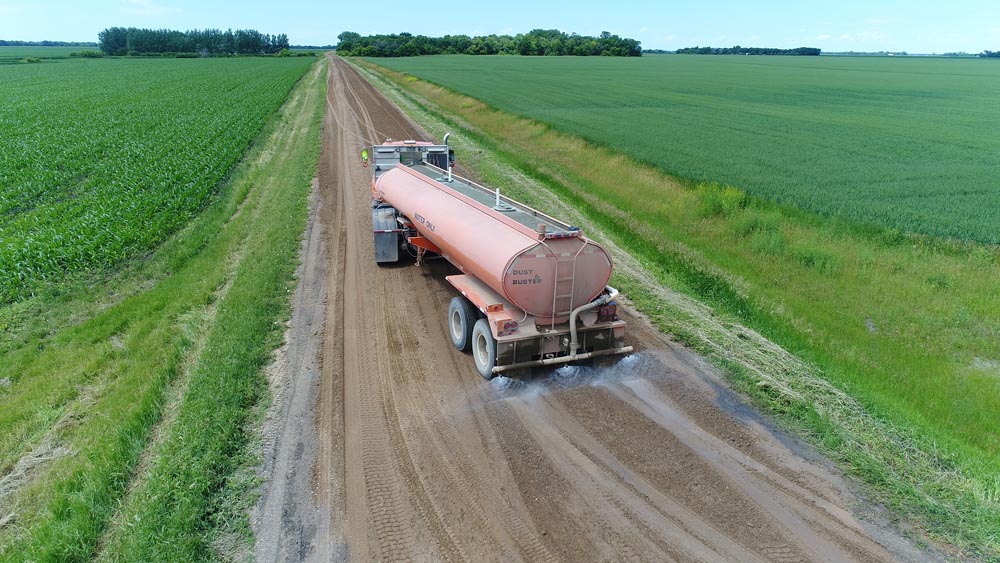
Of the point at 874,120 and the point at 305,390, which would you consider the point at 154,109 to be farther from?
the point at 874,120

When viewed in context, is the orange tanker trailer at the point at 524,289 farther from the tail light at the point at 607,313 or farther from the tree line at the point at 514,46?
the tree line at the point at 514,46

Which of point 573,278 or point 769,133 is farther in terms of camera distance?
point 769,133

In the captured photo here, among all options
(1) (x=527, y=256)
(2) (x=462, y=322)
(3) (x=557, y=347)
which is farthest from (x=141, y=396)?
(3) (x=557, y=347)

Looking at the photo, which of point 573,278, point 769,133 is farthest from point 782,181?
point 573,278

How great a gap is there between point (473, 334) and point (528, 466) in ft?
9.45

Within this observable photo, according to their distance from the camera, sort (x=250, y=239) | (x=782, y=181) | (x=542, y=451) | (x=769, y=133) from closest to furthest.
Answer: (x=542, y=451) < (x=250, y=239) < (x=782, y=181) < (x=769, y=133)

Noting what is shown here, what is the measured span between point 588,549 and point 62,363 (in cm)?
892

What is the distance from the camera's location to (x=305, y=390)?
315 inches

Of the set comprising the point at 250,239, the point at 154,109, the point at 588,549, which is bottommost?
the point at 588,549

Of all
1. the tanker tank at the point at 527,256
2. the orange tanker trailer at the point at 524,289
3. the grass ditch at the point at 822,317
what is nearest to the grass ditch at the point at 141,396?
the orange tanker trailer at the point at 524,289

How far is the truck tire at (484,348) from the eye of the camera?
8195mm

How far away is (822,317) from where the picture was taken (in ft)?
34.8

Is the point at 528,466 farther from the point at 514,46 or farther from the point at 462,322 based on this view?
the point at 514,46

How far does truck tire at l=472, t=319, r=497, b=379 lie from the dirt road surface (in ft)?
0.67
